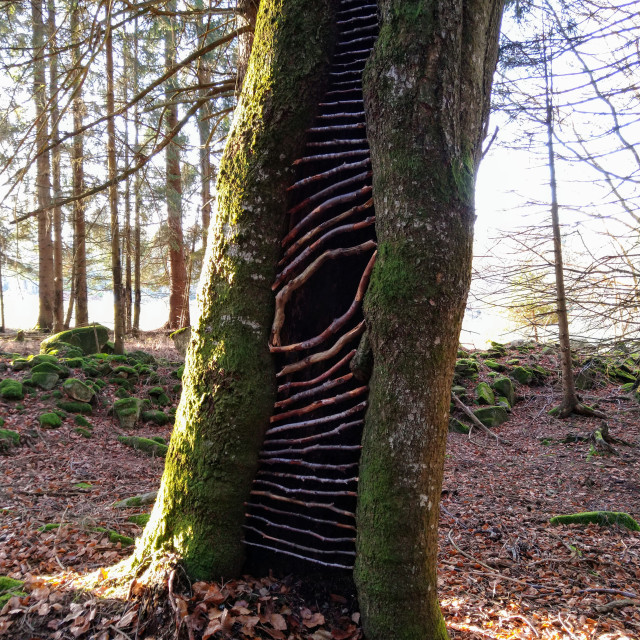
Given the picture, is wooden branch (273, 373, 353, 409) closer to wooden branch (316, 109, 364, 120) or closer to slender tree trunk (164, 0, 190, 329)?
wooden branch (316, 109, 364, 120)

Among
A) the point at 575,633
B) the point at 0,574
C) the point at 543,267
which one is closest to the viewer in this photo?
the point at 575,633

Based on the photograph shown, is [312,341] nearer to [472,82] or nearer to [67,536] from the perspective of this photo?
[472,82]

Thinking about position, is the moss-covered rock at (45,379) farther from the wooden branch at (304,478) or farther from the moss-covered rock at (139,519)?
the wooden branch at (304,478)

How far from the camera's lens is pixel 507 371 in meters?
12.9

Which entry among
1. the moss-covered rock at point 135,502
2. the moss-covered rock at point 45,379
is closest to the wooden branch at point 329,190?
the moss-covered rock at point 135,502

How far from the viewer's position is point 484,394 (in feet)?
36.0

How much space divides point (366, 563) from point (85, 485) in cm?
431

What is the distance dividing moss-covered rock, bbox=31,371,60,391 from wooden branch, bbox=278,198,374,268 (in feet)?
24.6

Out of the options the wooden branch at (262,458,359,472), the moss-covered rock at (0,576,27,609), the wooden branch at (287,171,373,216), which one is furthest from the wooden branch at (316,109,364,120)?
the moss-covered rock at (0,576,27,609)

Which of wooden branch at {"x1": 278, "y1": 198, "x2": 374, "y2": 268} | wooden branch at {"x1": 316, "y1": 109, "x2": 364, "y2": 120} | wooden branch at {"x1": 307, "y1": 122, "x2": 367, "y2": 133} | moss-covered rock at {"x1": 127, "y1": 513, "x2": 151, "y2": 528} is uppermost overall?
wooden branch at {"x1": 316, "y1": 109, "x2": 364, "y2": 120}

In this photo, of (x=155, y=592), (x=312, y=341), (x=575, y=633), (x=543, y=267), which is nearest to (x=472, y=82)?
(x=312, y=341)

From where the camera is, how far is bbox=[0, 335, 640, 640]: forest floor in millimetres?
2143

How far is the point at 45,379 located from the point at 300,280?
7.72 metres

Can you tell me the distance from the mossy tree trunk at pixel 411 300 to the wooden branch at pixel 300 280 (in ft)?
0.47
